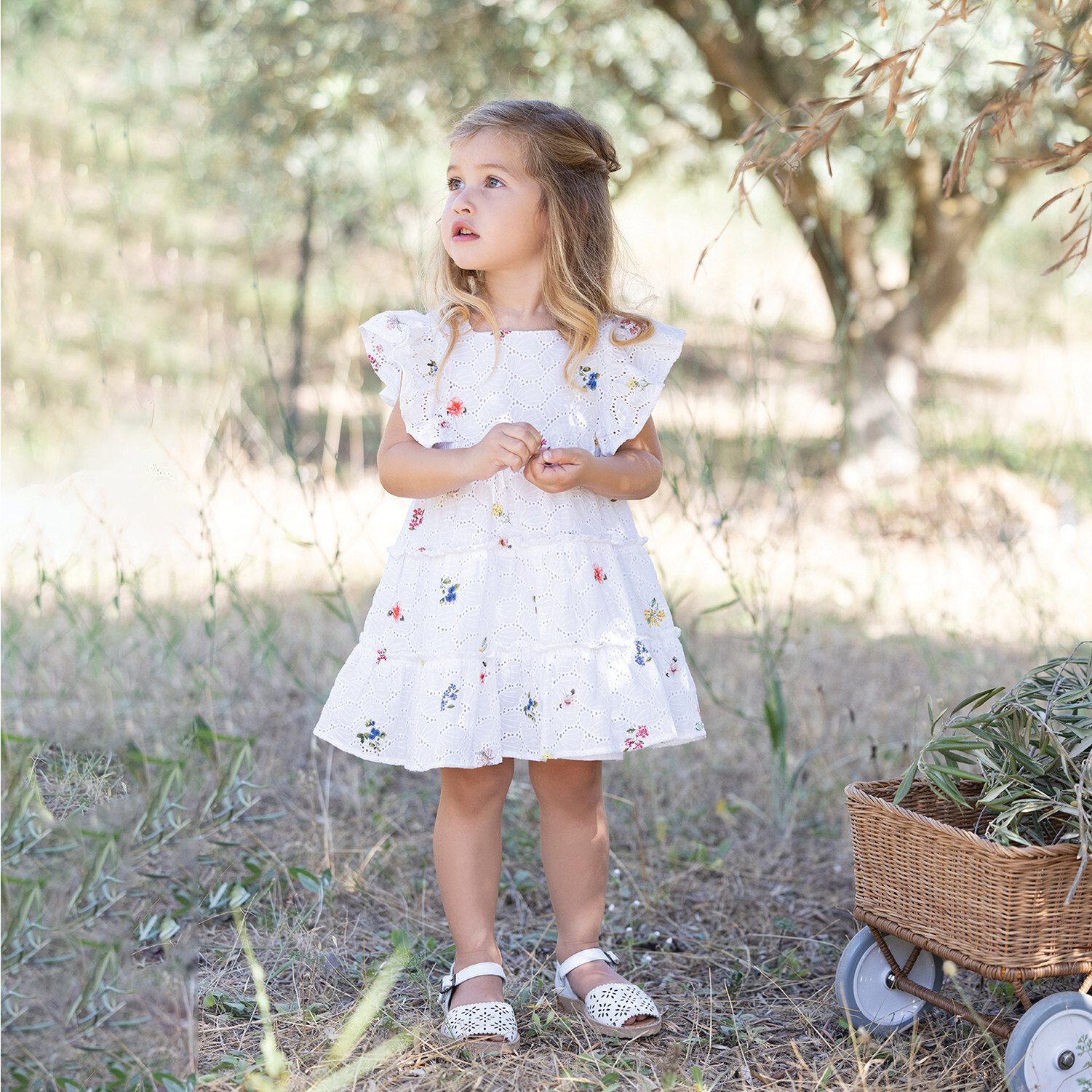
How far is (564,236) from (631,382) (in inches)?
11.2

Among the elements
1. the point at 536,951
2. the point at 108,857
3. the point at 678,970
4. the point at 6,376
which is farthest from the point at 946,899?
the point at 6,376

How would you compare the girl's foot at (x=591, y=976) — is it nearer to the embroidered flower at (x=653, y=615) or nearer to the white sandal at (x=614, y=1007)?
the white sandal at (x=614, y=1007)

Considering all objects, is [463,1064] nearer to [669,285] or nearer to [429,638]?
[429,638]

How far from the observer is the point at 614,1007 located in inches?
81.9

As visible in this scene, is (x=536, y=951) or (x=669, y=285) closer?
(x=536, y=951)

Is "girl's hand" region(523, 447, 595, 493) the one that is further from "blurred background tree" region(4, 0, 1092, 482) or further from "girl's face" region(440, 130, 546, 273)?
"blurred background tree" region(4, 0, 1092, 482)

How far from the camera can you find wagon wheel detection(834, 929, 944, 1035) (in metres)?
2.07

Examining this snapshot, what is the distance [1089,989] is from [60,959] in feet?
4.98

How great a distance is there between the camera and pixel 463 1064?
1987mm

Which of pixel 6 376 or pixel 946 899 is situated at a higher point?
pixel 6 376

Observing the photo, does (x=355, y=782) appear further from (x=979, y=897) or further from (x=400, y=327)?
(x=979, y=897)

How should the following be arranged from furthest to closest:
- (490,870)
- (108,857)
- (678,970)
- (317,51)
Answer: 1. (317,51)
2. (678,970)
3. (490,870)
4. (108,857)

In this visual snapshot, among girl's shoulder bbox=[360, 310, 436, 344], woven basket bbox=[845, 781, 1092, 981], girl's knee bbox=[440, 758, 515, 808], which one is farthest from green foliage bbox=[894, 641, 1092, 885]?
girl's shoulder bbox=[360, 310, 436, 344]

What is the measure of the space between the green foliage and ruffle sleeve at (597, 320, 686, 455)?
0.74m
